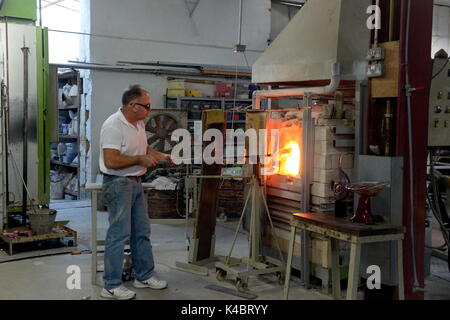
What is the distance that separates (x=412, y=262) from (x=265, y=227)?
4.85 feet

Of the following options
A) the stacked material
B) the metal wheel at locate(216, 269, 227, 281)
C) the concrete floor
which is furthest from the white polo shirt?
the stacked material

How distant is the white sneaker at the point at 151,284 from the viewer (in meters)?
3.97

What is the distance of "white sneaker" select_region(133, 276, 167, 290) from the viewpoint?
3.97 meters

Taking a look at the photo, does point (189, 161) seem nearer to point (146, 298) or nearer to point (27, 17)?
point (146, 298)

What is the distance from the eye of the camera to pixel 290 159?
14.2 ft

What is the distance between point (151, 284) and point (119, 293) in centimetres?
33

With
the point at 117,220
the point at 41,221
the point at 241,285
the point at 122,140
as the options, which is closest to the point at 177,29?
the point at 41,221

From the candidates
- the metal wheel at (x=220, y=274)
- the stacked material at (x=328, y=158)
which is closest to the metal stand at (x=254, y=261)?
the metal wheel at (x=220, y=274)

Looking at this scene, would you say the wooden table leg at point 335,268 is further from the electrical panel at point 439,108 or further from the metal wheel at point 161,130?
the metal wheel at point 161,130

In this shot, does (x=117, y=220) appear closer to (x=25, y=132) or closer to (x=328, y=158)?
(x=328, y=158)

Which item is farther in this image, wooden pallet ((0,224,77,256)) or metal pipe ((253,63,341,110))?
wooden pallet ((0,224,77,256))

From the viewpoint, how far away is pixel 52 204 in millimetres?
7848

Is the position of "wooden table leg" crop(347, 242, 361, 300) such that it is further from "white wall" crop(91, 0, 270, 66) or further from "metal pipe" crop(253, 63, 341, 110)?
"white wall" crop(91, 0, 270, 66)

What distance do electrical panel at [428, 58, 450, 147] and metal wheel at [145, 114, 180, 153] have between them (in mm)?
4841
